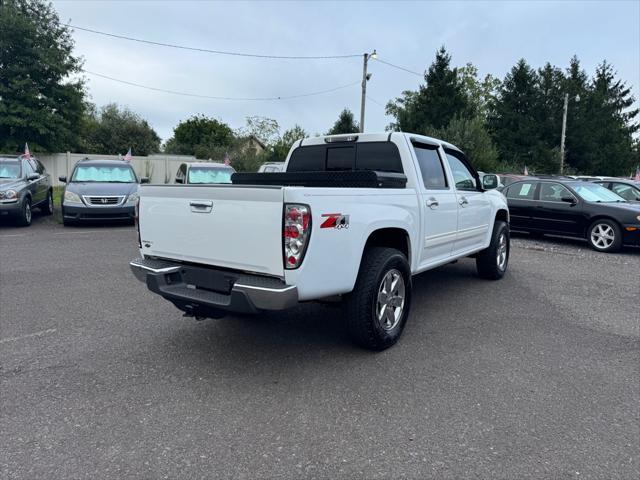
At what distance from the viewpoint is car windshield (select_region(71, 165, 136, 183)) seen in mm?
12188

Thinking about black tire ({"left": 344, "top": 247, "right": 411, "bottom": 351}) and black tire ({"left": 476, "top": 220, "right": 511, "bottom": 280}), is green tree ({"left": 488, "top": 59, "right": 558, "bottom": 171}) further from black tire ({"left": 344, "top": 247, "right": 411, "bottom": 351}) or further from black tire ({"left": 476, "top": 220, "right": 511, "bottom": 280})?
black tire ({"left": 344, "top": 247, "right": 411, "bottom": 351})

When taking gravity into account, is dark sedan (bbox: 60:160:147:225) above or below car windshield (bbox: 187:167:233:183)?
below

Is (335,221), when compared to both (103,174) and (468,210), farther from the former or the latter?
(103,174)

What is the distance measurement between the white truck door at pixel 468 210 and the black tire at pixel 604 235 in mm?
4644

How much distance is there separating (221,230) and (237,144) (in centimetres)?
3407

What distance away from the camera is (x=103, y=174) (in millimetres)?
12422

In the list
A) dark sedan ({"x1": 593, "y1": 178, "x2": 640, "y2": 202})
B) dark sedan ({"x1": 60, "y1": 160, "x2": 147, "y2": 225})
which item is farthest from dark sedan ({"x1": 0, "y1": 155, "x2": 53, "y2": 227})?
dark sedan ({"x1": 593, "y1": 178, "x2": 640, "y2": 202})

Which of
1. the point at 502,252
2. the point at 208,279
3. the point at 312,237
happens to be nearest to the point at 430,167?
the point at 312,237

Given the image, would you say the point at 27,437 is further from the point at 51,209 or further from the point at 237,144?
the point at 237,144

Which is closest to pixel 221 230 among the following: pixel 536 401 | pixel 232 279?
pixel 232 279

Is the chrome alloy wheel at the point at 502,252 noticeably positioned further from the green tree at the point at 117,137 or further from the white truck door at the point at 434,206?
the green tree at the point at 117,137

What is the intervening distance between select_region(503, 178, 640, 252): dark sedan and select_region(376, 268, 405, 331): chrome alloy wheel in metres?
7.40

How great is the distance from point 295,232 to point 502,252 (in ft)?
15.8

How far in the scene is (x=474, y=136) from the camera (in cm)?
3098
